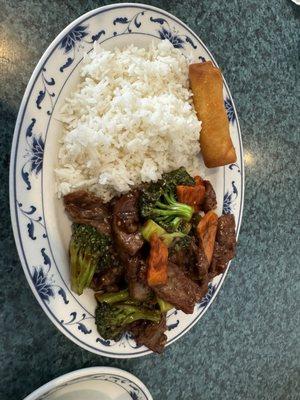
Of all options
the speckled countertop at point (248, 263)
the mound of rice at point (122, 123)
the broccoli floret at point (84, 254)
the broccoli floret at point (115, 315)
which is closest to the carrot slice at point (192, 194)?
the mound of rice at point (122, 123)

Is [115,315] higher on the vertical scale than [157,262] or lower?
lower

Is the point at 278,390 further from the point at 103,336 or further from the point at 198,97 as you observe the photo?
the point at 198,97

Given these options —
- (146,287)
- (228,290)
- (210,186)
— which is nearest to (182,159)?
(210,186)

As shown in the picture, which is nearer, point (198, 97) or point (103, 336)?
point (103, 336)

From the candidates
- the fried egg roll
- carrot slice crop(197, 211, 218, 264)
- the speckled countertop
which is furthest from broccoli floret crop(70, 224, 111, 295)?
the fried egg roll

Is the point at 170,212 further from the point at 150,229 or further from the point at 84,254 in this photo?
the point at 84,254

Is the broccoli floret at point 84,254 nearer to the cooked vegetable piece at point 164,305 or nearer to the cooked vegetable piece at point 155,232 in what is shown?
the cooked vegetable piece at point 155,232

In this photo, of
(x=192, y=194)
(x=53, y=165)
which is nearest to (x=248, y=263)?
(x=192, y=194)

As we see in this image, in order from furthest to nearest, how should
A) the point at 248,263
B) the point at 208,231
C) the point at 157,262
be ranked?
the point at 248,263 → the point at 208,231 → the point at 157,262
